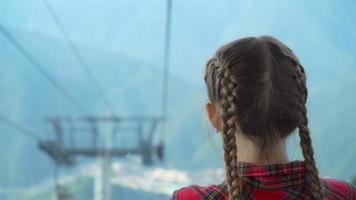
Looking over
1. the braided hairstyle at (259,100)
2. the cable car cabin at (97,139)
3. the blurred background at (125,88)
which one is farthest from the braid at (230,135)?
the cable car cabin at (97,139)

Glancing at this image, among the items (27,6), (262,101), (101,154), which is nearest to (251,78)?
(262,101)

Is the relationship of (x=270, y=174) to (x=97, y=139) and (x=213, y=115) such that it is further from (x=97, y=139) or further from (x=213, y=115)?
(x=97, y=139)

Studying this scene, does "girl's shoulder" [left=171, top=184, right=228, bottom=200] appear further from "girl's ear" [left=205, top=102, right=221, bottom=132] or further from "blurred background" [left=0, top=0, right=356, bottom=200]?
"blurred background" [left=0, top=0, right=356, bottom=200]

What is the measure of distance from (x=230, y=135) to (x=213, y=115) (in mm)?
58

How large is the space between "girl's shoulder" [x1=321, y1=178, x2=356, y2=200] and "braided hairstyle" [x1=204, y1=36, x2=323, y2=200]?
0.05 meters

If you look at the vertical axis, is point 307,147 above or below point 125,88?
below

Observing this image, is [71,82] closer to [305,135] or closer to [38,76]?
[38,76]

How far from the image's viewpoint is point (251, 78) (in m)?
0.63

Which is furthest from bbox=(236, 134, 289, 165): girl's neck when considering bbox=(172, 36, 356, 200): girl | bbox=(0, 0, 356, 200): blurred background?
bbox=(0, 0, 356, 200): blurred background

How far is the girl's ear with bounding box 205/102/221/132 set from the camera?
2.15ft

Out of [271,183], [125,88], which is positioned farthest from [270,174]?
[125,88]

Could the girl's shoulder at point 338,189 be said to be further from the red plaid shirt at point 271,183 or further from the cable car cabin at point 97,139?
the cable car cabin at point 97,139

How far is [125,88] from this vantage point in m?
11.9

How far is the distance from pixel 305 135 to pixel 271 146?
0.14ft
